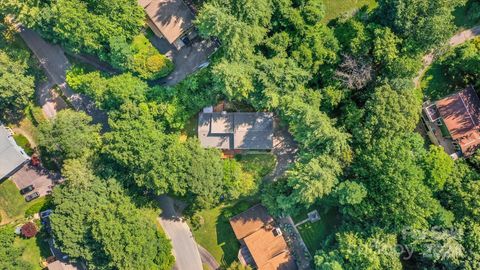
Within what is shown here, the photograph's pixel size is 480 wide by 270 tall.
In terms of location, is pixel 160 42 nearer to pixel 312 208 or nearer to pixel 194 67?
pixel 194 67

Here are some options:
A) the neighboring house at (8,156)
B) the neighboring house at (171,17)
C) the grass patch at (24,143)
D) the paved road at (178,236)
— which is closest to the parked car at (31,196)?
the neighboring house at (8,156)

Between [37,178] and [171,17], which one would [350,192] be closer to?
[171,17]

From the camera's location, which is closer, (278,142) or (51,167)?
(278,142)

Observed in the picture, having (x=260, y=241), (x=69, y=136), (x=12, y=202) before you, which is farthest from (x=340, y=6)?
(x=12, y=202)

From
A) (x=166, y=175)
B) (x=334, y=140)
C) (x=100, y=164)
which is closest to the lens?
(x=334, y=140)

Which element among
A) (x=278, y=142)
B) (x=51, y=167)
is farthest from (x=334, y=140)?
(x=51, y=167)

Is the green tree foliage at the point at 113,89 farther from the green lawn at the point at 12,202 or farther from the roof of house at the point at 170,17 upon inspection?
the green lawn at the point at 12,202

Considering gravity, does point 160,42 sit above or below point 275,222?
above

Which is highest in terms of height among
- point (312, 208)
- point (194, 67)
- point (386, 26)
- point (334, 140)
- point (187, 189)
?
point (194, 67)
